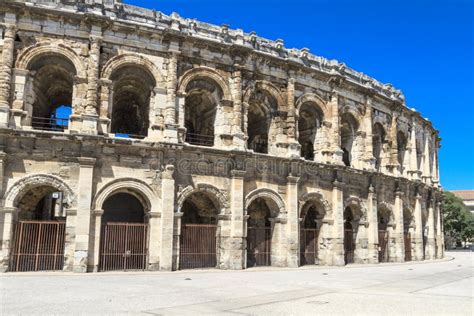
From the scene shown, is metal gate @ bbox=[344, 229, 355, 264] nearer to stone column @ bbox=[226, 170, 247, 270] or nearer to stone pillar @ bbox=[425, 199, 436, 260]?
stone column @ bbox=[226, 170, 247, 270]

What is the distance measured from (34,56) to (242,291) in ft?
32.4

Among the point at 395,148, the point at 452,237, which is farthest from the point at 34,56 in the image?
the point at 452,237

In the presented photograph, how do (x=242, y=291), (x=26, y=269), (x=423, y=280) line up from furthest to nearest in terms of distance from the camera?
(x=26, y=269) < (x=423, y=280) < (x=242, y=291)

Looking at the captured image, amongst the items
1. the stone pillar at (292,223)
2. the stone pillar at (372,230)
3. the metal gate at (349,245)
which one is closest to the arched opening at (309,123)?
the stone pillar at (292,223)

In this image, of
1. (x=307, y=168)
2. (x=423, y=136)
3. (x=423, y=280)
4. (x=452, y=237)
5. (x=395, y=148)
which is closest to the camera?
(x=423, y=280)

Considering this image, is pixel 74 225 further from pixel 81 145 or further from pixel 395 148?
pixel 395 148

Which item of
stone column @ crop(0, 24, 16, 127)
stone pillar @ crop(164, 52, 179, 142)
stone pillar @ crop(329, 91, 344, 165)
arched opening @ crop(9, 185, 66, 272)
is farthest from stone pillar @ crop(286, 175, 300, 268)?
stone column @ crop(0, 24, 16, 127)

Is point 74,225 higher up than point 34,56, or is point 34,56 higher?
point 34,56

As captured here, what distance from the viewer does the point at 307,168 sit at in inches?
709

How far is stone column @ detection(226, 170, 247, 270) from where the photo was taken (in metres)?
15.6

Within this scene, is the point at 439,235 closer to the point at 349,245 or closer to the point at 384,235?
the point at 384,235

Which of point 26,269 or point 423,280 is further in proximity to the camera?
point 26,269

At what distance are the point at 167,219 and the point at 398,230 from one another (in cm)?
1206

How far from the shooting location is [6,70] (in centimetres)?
1385
